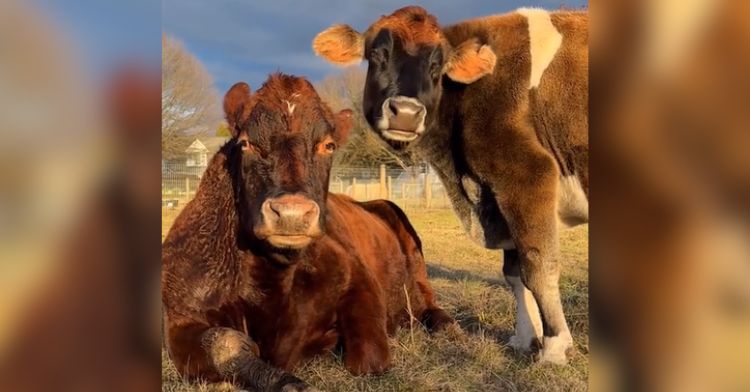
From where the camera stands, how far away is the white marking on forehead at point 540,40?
108 inches

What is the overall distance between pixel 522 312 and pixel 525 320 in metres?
0.04

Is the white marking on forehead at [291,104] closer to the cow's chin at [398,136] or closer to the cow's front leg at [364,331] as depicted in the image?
the cow's chin at [398,136]

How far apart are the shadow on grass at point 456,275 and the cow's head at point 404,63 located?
906mm

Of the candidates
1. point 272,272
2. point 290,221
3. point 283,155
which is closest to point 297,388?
point 272,272

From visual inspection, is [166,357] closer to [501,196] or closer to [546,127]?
[501,196]

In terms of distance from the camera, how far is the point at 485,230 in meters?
2.94

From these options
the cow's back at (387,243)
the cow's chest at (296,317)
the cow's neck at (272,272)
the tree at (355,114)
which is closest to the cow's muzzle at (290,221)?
the cow's neck at (272,272)

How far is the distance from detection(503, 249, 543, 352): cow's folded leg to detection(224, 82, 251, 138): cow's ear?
4.75 feet

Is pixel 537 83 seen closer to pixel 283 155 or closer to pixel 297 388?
pixel 283 155

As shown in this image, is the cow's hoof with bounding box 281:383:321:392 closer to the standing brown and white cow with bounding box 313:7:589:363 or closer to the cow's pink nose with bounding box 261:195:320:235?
the cow's pink nose with bounding box 261:195:320:235

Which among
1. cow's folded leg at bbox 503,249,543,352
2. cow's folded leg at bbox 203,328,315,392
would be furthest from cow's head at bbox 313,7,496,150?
cow's folded leg at bbox 203,328,315,392
